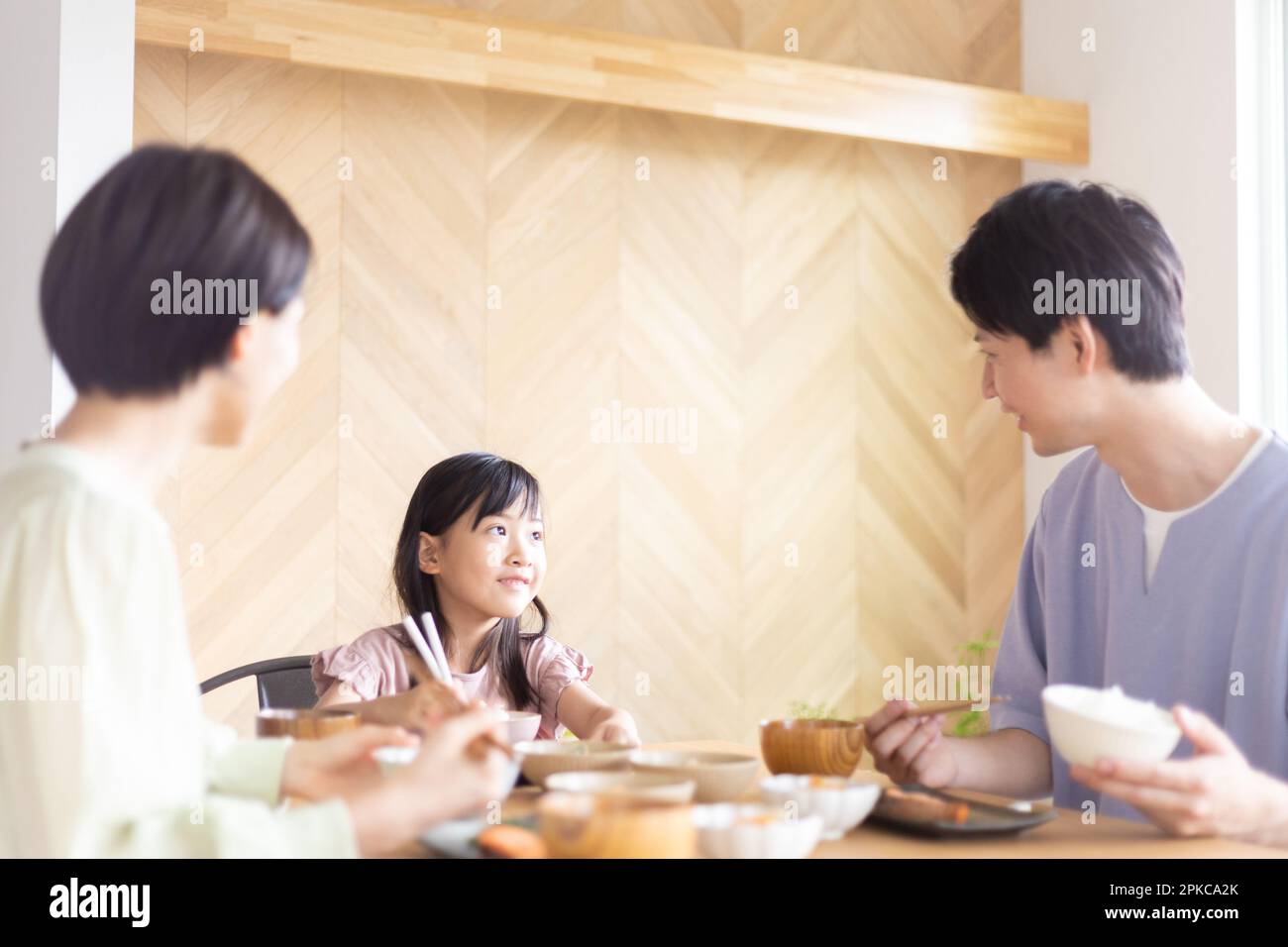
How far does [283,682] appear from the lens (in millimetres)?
2646

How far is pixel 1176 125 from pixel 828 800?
3.38 meters

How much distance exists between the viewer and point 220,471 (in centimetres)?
338

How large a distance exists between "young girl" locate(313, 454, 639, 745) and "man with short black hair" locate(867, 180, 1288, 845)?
0.77m

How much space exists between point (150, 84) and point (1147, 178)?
9.67 feet

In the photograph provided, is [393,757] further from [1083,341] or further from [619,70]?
[619,70]

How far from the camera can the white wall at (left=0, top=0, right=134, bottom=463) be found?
2.56 m

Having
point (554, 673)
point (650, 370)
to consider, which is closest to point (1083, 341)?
point (554, 673)

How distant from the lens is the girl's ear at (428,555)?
237cm

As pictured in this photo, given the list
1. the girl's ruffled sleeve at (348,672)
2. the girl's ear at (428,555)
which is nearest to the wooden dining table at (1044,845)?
the girl's ruffled sleeve at (348,672)

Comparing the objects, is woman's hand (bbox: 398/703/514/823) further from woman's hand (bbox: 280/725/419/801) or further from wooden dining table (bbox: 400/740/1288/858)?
woman's hand (bbox: 280/725/419/801)

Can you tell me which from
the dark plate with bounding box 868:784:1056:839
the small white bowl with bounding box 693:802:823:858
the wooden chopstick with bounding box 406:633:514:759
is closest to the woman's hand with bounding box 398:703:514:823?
the wooden chopstick with bounding box 406:633:514:759
